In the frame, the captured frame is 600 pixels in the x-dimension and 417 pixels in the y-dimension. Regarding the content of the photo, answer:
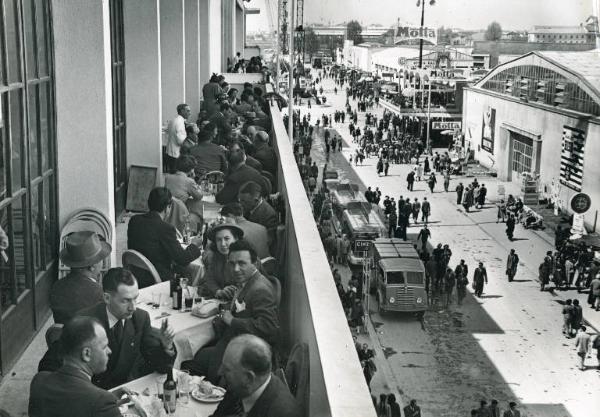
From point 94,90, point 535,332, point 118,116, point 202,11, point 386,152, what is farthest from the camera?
point 386,152

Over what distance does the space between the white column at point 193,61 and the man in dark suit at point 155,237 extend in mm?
14637

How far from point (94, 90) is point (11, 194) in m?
1.81

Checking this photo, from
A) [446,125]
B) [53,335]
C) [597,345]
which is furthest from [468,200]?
[53,335]

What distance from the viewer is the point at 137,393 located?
219 inches

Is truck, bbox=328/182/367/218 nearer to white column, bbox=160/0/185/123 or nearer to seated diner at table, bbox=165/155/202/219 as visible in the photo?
white column, bbox=160/0/185/123

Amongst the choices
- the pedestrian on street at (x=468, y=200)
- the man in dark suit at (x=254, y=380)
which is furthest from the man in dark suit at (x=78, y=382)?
the pedestrian on street at (x=468, y=200)

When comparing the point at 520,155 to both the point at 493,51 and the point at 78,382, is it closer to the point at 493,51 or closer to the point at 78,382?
the point at 493,51

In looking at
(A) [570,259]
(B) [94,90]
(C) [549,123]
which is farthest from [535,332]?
(C) [549,123]

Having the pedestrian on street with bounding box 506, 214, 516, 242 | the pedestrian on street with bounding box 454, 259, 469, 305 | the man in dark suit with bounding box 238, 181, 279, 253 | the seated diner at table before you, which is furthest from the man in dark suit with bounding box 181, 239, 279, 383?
the pedestrian on street with bounding box 506, 214, 516, 242

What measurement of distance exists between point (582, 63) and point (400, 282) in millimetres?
24591

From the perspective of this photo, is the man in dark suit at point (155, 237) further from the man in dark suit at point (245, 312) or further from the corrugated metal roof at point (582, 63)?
the corrugated metal roof at point (582, 63)

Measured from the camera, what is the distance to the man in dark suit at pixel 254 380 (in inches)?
175

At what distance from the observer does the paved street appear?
18766 millimetres

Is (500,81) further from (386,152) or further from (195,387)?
(195,387)
